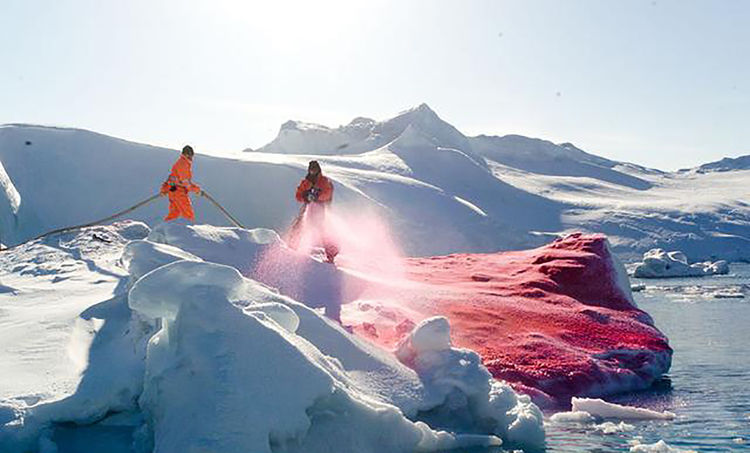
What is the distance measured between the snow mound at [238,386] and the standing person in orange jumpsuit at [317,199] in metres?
3.70

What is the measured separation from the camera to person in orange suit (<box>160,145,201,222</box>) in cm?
912

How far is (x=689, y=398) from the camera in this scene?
7.42 m

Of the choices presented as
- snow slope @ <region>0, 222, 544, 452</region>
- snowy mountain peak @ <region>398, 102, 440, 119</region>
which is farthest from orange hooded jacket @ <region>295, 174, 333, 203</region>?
snowy mountain peak @ <region>398, 102, 440, 119</region>

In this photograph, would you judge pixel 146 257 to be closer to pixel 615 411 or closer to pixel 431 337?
pixel 431 337

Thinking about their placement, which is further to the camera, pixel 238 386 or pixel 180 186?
pixel 180 186

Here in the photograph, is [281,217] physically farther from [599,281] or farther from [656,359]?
[656,359]

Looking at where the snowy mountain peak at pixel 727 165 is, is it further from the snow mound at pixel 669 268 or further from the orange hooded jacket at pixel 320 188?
the orange hooded jacket at pixel 320 188

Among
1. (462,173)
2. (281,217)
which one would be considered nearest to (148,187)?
(281,217)

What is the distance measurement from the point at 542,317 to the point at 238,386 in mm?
5562

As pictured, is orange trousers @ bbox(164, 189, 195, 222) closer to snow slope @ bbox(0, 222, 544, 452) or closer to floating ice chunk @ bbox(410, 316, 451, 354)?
snow slope @ bbox(0, 222, 544, 452)

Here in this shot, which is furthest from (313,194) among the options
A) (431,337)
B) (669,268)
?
(669,268)

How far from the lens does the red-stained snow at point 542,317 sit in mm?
7363

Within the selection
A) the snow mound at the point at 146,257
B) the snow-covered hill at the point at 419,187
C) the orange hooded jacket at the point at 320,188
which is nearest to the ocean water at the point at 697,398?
the snow mound at the point at 146,257

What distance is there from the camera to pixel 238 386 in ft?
14.3
